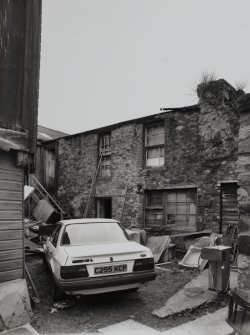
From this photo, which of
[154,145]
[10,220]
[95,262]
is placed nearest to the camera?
[95,262]

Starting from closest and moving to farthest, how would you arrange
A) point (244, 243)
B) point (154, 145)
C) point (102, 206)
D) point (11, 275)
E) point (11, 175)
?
point (244, 243)
point (11, 275)
point (11, 175)
point (154, 145)
point (102, 206)

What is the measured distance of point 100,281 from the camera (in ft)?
17.8

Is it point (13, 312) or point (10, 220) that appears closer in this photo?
point (13, 312)

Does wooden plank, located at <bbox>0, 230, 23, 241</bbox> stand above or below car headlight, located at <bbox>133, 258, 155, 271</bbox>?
above

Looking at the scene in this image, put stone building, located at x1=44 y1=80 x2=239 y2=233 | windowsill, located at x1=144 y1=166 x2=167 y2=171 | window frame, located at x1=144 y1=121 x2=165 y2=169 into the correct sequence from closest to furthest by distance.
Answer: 1. stone building, located at x1=44 y1=80 x2=239 y2=233
2. windowsill, located at x1=144 y1=166 x2=167 y2=171
3. window frame, located at x1=144 y1=121 x2=165 y2=169

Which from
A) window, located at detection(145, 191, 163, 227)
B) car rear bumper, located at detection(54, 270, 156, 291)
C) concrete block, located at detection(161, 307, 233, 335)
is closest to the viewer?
concrete block, located at detection(161, 307, 233, 335)

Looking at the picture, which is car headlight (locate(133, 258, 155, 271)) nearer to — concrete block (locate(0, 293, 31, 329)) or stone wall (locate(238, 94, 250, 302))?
stone wall (locate(238, 94, 250, 302))

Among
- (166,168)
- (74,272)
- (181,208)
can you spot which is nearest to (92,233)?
(74,272)

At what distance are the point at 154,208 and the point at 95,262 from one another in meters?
7.43

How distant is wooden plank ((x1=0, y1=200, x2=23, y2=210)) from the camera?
5688mm

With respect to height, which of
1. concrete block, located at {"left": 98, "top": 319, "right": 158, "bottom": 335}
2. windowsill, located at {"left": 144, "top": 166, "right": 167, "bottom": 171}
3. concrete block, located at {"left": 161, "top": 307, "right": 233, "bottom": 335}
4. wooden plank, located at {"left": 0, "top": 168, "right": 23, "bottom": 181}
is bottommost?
concrete block, located at {"left": 98, "top": 319, "right": 158, "bottom": 335}

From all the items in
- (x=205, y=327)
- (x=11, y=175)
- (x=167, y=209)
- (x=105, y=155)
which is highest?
(x=105, y=155)

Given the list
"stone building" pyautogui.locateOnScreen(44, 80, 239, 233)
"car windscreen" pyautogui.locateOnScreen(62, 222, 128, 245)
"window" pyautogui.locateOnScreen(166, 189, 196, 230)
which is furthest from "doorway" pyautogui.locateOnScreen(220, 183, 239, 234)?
"car windscreen" pyautogui.locateOnScreen(62, 222, 128, 245)

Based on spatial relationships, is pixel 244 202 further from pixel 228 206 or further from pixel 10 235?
pixel 228 206
